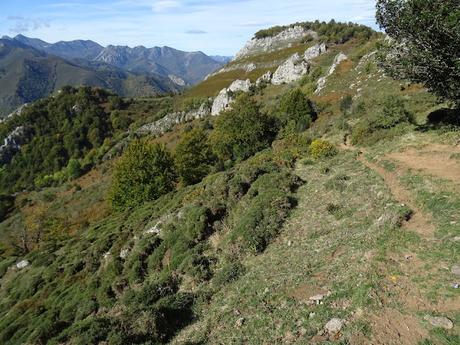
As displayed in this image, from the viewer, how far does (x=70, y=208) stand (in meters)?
85.7

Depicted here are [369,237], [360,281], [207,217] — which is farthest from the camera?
[207,217]

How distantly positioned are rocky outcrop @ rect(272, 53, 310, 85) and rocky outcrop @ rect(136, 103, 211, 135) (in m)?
23.9

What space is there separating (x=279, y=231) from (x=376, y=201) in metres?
5.23

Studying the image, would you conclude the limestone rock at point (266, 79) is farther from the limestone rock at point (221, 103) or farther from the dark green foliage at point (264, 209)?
the dark green foliage at point (264, 209)

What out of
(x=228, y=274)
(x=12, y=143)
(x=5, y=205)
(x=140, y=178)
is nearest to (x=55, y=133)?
(x=12, y=143)

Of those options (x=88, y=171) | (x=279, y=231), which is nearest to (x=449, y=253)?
(x=279, y=231)

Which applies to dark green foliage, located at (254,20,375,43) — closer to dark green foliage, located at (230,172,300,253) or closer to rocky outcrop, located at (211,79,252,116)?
rocky outcrop, located at (211,79,252,116)

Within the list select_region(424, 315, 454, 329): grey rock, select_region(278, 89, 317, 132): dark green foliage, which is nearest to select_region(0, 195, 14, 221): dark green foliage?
select_region(278, 89, 317, 132): dark green foliage

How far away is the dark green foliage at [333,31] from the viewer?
116438 mm

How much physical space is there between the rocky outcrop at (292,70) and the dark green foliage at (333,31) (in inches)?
943

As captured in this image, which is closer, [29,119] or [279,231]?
[279,231]

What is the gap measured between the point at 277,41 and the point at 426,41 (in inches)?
5566

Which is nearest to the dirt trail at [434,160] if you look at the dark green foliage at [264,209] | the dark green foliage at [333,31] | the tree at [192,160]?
the dark green foliage at [264,209]

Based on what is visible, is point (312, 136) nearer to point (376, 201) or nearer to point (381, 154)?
point (381, 154)
